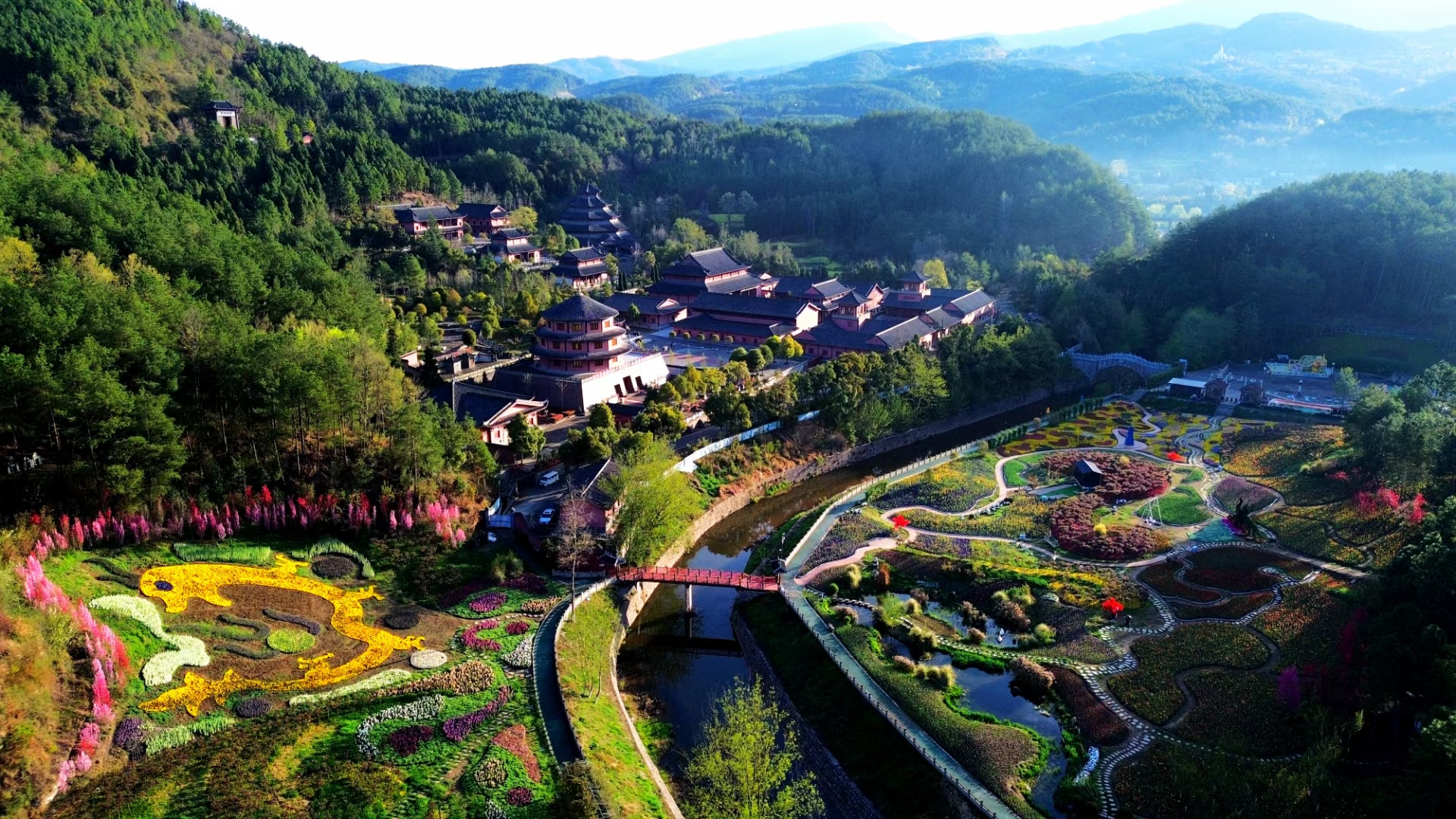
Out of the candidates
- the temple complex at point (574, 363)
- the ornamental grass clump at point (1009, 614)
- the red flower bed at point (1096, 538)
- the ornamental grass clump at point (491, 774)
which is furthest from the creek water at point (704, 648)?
the temple complex at point (574, 363)

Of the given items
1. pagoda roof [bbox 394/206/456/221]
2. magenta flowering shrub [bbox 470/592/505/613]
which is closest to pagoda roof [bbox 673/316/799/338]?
pagoda roof [bbox 394/206/456/221]

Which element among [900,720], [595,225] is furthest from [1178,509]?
[595,225]

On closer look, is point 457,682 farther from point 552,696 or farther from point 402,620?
point 402,620

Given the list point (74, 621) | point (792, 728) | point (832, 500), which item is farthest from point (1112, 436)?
point (74, 621)

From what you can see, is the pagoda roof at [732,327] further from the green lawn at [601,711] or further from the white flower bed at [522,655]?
the white flower bed at [522,655]

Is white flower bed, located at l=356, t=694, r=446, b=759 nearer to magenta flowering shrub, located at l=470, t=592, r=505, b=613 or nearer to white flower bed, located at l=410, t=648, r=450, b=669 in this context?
white flower bed, located at l=410, t=648, r=450, b=669
